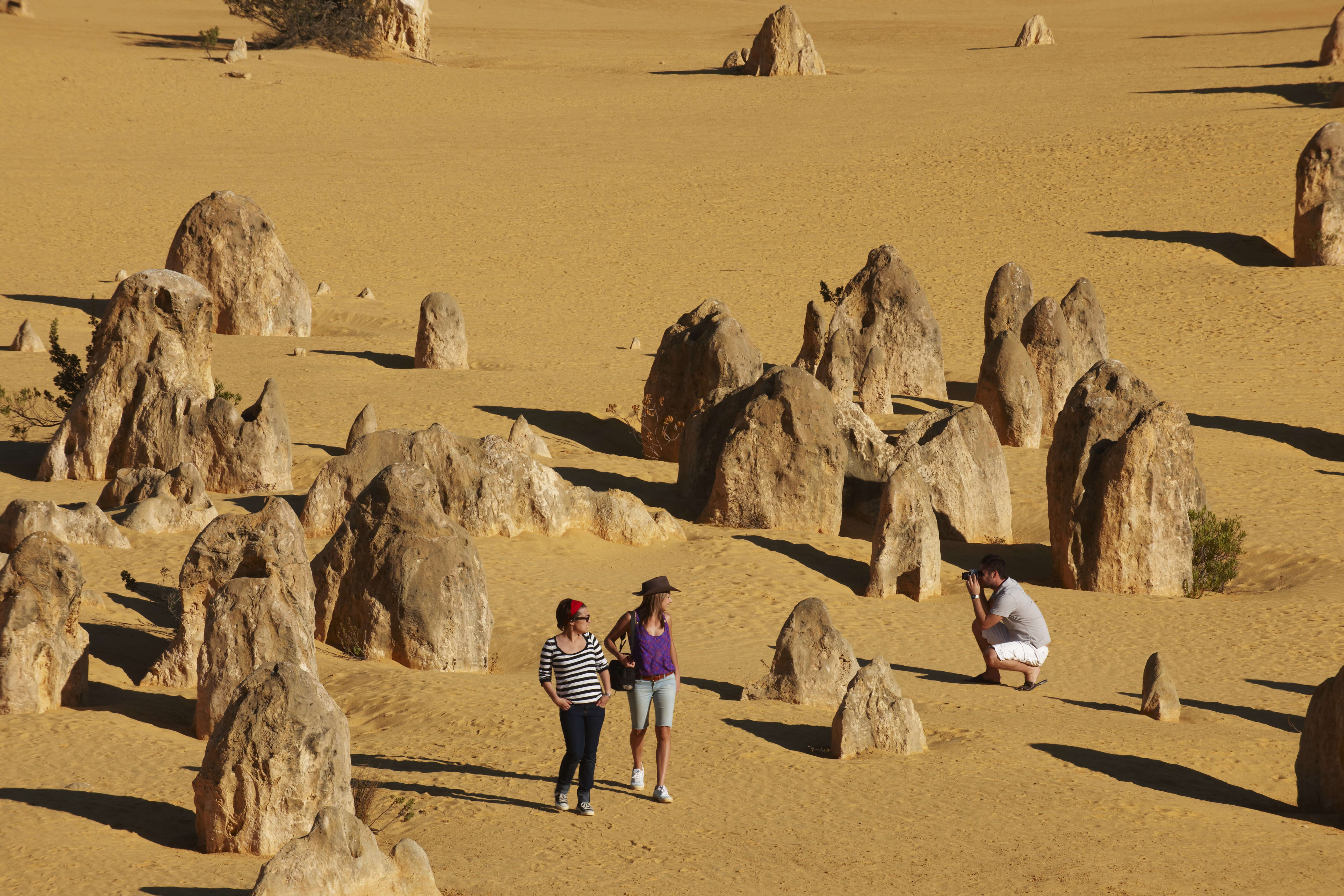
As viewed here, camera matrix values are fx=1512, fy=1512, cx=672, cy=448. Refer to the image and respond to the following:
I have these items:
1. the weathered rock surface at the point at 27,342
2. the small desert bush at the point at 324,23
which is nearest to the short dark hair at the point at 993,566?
the weathered rock surface at the point at 27,342

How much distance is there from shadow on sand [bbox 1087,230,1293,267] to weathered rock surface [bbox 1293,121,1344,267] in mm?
514

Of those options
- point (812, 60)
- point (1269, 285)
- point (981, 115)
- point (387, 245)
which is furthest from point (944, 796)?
point (812, 60)

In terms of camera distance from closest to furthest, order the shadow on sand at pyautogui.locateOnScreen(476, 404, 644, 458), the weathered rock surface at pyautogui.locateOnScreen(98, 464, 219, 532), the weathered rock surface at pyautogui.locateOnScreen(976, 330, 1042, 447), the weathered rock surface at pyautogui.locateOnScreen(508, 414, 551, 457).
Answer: the weathered rock surface at pyautogui.locateOnScreen(98, 464, 219, 532), the weathered rock surface at pyautogui.locateOnScreen(508, 414, 551, 457), the shadow on sand at pyautogui.locateOnScreen(476, 404, 644, 458), the weathered rock surface at pyautogui.locateOnScreen(976, 330, 1042, 447)

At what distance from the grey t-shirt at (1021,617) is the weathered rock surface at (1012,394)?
25.6 ft

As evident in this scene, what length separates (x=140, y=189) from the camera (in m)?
33.6

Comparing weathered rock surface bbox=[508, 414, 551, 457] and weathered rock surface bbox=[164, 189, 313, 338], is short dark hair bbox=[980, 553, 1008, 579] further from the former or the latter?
weathered rock surface bbox=[164, 189, 313, 338]

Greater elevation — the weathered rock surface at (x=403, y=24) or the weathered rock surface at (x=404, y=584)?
the weathered rock surface at (x=403, y=24)

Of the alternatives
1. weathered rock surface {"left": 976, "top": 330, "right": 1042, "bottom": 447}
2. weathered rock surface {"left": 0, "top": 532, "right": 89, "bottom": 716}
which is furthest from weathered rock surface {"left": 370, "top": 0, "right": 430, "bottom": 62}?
weathered rock surface {"left": 0, "top": 532, "right": 89, "bottom": 716}

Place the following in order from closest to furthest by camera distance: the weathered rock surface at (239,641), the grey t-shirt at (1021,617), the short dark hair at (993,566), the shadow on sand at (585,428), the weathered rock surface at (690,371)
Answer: the weathered rock surface at (239,641) < the grey t-shirt at (1021,617) < the short dark hair at (993,566) < the weathered rock surface at (690,371) < the shadow on sand at (585,428)

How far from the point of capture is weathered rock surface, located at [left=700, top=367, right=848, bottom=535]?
15.6 metres

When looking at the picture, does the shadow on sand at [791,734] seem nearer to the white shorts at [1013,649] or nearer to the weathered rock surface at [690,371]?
the white shorts at [1013,649]

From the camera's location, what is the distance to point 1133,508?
1430 cm

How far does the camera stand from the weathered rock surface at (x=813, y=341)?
835 inches

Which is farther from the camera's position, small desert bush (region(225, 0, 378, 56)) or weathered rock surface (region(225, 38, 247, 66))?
small desert bush (region(225, 0, 378, 56))
